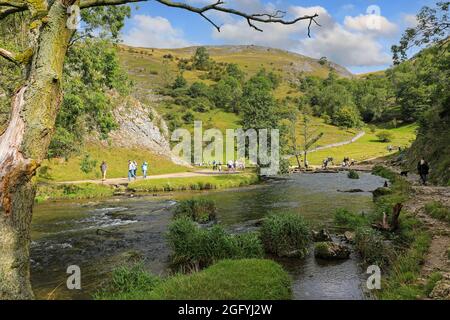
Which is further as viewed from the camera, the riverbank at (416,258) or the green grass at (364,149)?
the green grass at (364,149)

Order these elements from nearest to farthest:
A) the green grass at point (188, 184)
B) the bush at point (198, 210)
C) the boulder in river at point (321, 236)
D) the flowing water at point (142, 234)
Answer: the flowing water at point (142, 234) < the boulder in river at point (321, 236) < the bush at point (198, 210) < the green grass at point (188, 184)

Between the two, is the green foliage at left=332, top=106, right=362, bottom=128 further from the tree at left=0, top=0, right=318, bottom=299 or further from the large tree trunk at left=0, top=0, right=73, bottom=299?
the large tree trunk at left=0, top=0, right=73, bottom=299

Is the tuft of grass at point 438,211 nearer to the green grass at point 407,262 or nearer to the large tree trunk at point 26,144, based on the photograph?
the green grass at point 407,262

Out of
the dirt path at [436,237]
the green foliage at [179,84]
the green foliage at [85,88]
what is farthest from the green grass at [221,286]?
the green foliage at [179,84]

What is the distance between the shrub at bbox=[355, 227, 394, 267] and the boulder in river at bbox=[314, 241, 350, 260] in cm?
77

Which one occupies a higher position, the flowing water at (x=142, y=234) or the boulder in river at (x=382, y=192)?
the boulder in river at (x=382, y=192)

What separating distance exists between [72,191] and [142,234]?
2261 centimetres

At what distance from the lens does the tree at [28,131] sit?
28.7 feet

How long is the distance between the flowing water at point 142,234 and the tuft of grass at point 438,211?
6005mm

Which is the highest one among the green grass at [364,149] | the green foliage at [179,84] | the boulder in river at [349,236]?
the green foliage at [179,84]

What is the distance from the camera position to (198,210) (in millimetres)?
28344

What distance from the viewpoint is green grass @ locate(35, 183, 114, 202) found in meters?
41.2
